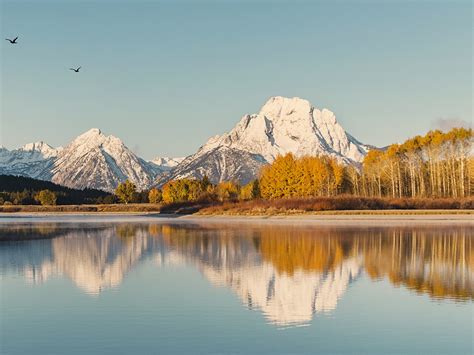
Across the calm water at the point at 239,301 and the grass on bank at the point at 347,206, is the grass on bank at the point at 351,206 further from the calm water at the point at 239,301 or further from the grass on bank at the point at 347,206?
the calm water at the point at 239,301

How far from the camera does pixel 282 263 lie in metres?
31.4

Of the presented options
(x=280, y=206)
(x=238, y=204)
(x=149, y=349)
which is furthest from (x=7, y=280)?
(x=238, y=204)

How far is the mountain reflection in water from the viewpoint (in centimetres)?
2222

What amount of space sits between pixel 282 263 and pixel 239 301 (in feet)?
34.7

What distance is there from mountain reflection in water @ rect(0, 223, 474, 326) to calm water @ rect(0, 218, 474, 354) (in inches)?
2.8

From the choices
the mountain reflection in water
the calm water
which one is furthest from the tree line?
the calm water

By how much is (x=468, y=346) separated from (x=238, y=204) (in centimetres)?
9310

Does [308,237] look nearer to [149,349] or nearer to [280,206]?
[149,349]

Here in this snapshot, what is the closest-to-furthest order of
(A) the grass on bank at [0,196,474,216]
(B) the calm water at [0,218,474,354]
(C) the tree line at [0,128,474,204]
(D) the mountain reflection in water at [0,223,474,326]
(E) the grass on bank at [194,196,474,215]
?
(B) the calm water at [0,218,474,354] < (D) the mountain reflection in water at [0,223,474,326] < (A) the grass on bank at [0,196,474,216] < (E) the grass on bank at [194,196,474,215] < (C) the tree line at [0,128,474,204]

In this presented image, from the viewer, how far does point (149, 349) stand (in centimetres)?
1482

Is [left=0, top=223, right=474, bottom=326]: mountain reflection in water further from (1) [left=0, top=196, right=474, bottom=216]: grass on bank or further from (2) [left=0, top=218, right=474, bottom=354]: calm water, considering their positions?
(1) [left=0, top=196, right=474, bottom=216]: grass on bank

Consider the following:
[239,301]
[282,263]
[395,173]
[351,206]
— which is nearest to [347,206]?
[351,206]

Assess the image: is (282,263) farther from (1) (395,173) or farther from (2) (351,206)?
(1) (395,173)

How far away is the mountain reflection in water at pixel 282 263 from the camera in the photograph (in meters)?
22.2
